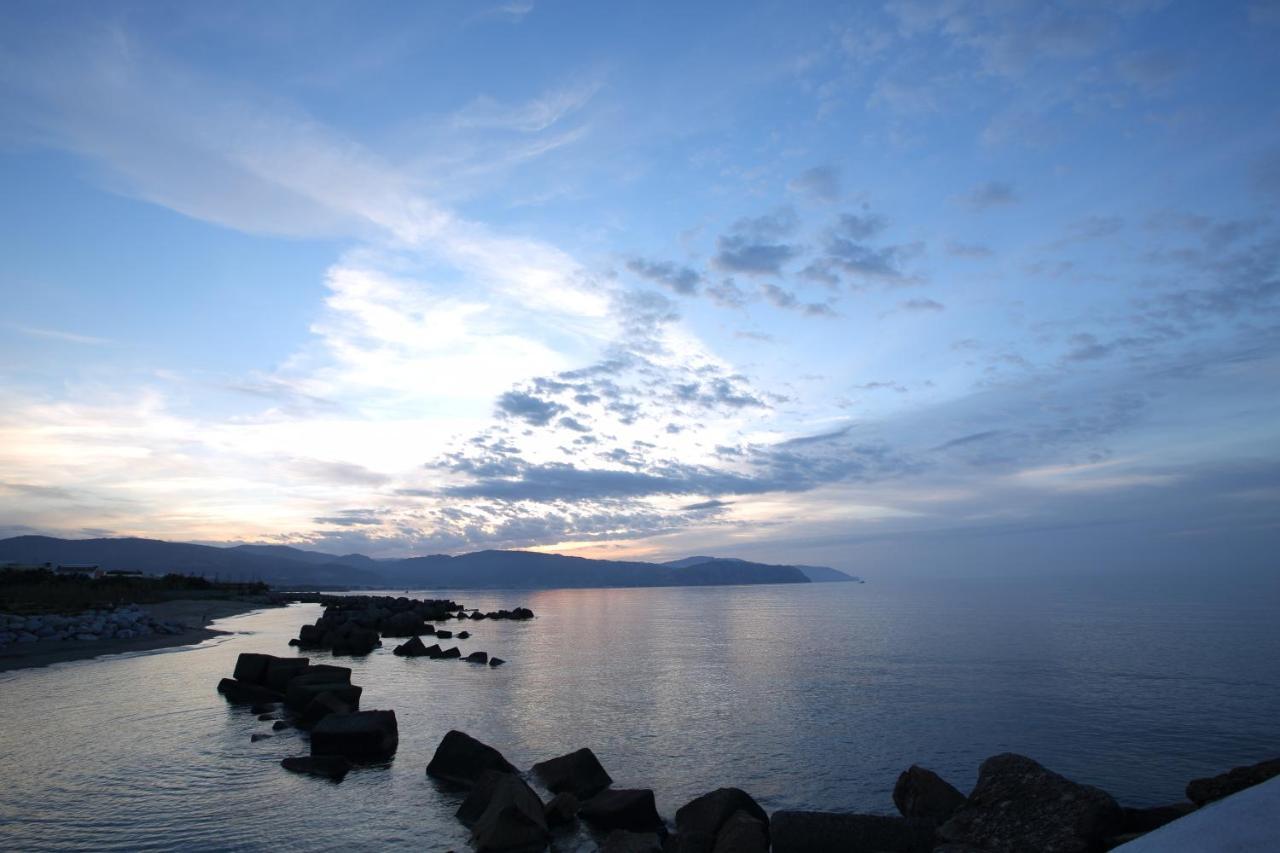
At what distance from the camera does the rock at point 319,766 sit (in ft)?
54.6

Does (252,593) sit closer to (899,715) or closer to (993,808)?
(899,715)

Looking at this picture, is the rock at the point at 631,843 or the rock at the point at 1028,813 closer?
the rock at the point at 1028,813

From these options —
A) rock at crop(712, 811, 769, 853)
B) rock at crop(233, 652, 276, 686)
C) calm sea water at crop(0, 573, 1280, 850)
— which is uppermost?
rock at crop(233, 652, 276, 686)

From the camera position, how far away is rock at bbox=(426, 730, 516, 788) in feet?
54.0

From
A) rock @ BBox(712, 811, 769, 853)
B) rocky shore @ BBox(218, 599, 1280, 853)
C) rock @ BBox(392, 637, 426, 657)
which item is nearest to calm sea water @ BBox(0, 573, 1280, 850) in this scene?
rocky shore @ BBox(218, 599, 1280, 853)

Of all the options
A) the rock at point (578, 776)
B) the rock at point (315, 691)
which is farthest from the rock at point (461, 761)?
the rock at point (315, 691)

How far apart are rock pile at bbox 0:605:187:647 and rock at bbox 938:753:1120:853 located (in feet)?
141

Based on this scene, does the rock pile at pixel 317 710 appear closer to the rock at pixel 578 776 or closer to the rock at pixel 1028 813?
the rock at pixel 578 776

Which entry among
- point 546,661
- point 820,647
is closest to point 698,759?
point 546,661

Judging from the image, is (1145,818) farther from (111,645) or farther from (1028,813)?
(111,645)

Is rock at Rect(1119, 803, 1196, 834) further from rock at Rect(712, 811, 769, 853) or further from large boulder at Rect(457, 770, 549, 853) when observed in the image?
large boulder at Rect(457, 770, 549, 853)

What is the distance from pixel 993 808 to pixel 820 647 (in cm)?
3972

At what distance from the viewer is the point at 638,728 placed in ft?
76.8

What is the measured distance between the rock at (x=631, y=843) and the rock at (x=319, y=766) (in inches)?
312
